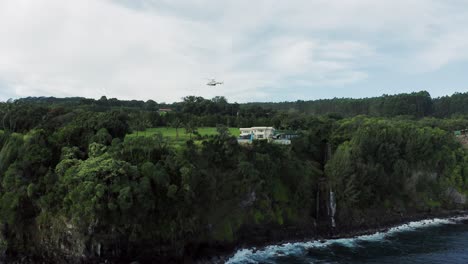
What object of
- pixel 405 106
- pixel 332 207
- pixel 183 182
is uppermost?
pixel 405 106

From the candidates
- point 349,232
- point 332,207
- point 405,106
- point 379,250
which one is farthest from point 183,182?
point 405,106

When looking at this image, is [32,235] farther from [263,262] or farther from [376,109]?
[376,109]

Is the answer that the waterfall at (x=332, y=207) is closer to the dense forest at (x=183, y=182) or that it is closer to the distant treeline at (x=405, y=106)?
the dense forest at (x=183, y=182)

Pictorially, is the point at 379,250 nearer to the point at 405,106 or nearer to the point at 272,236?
the point at 272,236

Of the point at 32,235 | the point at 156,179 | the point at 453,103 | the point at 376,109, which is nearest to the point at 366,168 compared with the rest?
the point at 156,179

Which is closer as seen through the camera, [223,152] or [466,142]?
[223,152]

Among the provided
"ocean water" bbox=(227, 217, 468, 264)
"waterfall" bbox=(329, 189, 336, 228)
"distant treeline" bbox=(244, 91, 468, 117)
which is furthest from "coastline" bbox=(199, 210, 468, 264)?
"distant treeline" bbox=(244, 91, 468, 117)
